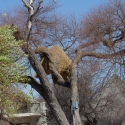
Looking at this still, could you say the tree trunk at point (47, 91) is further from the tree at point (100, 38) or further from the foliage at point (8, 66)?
the foliage at point (8, 66)

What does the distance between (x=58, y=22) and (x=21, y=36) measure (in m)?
4.69

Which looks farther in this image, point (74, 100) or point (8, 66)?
point (74, 100)

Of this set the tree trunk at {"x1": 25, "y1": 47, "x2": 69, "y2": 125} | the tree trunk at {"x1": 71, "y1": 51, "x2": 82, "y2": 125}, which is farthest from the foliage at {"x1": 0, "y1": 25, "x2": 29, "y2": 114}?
the tree trunk at {"x1": 71, "y1": 51, "x2": 82, "y2": 125}

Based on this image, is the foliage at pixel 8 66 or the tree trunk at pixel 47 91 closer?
the foliage at pixel 8 66

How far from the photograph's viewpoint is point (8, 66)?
33.1 feet

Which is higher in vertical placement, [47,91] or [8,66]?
[8,66]

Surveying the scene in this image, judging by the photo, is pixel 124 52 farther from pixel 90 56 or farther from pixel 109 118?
pixel 109 118

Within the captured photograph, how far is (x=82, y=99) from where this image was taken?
950 inches

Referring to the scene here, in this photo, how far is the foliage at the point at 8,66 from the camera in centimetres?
982

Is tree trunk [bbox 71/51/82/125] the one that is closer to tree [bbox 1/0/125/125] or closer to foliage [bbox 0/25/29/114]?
tree [bbox 1/0/125/125]

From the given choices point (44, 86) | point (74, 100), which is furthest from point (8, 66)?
point (74, 100)

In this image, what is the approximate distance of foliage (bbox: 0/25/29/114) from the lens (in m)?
9.82

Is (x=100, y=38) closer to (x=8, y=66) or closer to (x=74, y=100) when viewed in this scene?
(x=74, y=100)

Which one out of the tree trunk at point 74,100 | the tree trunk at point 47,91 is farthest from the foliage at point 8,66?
the tree trunk at point 74,100
